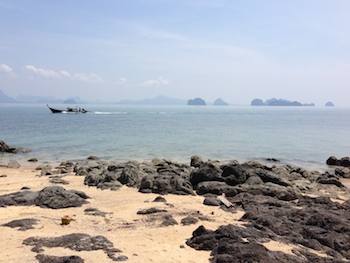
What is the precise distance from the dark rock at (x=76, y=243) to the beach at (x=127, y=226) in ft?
0.26

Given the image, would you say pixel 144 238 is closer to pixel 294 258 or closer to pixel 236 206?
pixel 294 258

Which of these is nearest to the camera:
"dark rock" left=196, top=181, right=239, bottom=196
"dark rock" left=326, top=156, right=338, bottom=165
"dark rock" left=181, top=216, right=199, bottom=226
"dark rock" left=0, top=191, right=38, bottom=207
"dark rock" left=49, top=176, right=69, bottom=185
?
"dark rock" left=181, top=216, right=199, bottom=226

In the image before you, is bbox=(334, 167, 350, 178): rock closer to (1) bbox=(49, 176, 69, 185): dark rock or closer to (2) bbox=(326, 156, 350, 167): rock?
(2) bbox=(326, 156, 350, 167): rock

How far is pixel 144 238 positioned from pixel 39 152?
25.1 metres

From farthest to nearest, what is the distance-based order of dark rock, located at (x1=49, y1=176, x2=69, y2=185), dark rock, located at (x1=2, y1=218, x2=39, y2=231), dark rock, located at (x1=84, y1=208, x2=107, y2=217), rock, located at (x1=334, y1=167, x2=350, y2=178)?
rock, located at (x1=334, y1=167, x2=350, y2=178)
dark rock, located at (x1=49, y1=176, x2=69, y2=185)
dark rock, located at (x1=84, y1=208, x2=107, y2=217)
dark rock, located at (x1=2, y1=218, x2=39, y2=231)

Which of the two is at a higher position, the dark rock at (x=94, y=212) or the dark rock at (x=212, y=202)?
the dark rock at (x=212, y=202)

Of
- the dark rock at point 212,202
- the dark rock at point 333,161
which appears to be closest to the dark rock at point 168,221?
the dark rock at point 212,202

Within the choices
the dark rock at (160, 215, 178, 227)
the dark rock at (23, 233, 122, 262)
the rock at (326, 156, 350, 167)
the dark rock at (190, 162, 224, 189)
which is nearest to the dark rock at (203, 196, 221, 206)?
the dark rock at (160, 215, 178, 227)

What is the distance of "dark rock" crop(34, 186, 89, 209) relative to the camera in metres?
11.1

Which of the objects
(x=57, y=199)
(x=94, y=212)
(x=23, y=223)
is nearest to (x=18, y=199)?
(x=57, y=199)

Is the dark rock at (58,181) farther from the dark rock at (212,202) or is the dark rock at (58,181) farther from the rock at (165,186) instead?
the dark rock at (212,202)

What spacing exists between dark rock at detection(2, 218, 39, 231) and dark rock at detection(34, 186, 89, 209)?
5.09 feet

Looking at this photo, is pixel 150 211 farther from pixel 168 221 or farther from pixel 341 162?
pixel 341 162

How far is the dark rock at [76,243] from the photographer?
7488 millimetres
